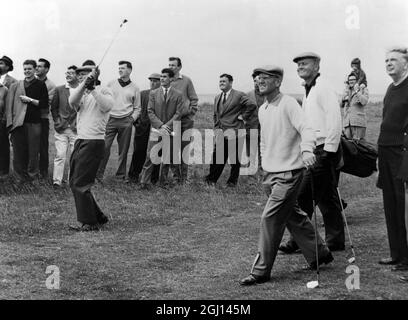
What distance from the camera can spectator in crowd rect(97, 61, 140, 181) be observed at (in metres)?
13.4

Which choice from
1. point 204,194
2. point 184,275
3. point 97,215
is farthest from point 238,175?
point 184,275

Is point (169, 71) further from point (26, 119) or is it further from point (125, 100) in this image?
point (26, 119)

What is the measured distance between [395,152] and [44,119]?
26.2 ft

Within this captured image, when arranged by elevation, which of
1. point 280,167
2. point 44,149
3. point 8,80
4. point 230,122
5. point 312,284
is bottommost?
point 312,284

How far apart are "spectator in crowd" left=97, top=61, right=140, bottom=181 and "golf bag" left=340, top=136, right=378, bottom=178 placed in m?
6.04

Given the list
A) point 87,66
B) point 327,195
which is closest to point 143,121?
point 87,66

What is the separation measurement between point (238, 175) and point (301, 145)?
6779 millimetres

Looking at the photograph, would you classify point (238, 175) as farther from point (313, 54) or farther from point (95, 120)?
point (313, 54)

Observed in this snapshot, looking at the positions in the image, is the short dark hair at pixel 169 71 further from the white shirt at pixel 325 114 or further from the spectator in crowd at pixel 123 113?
the white shirt at pixel 325 114

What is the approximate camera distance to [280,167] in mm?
6922

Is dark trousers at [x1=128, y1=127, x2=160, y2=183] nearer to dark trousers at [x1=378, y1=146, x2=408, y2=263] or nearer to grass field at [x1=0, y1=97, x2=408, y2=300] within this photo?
grass field at [x1=0, y1=97, x2=408, y2=300]

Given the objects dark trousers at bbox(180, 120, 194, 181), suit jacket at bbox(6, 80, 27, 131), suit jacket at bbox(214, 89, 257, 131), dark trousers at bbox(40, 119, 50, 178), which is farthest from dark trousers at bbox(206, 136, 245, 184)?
suit jacket at bbox(6, 80, 27, 131)

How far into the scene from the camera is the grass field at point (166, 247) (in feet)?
21.6

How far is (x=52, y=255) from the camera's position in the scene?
8102mm
